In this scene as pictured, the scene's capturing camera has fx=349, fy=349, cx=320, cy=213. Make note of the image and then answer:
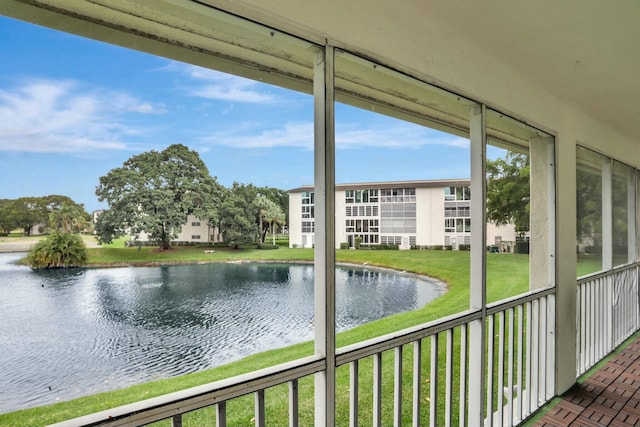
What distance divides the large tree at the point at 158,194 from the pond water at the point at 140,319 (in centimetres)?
15

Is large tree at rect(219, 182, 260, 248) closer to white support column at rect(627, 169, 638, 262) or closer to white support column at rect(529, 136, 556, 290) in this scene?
white support column at rect(529, 136, 556, 290)

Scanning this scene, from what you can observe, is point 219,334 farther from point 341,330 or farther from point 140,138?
point 140,138

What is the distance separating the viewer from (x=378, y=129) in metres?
2.02

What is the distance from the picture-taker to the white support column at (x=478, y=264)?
1.95 meters

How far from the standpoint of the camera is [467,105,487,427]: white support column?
1.95 meters

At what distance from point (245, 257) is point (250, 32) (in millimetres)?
883

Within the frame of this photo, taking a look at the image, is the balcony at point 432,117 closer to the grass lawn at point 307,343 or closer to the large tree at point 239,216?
the grass lawn at point 307,343

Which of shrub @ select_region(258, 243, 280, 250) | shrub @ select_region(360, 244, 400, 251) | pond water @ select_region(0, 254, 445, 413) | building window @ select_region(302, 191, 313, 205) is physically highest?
building window @ select_region(302, 191, 313, 205)

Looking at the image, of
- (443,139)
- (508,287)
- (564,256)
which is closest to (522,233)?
(564,256)

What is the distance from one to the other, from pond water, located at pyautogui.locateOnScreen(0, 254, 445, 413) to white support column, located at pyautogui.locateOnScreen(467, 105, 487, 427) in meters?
0.68

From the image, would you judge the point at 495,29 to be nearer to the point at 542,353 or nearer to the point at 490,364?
the point at 490,364

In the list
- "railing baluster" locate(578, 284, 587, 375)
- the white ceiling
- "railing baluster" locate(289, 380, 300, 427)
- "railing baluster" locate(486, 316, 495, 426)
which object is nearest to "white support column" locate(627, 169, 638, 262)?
"railing baluster" locate(578, 284, 587, 375)

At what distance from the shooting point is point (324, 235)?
4.28 ft

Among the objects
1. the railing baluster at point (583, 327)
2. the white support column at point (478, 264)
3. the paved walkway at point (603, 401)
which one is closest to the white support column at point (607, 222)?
the railing baluster at point (583, 327)
